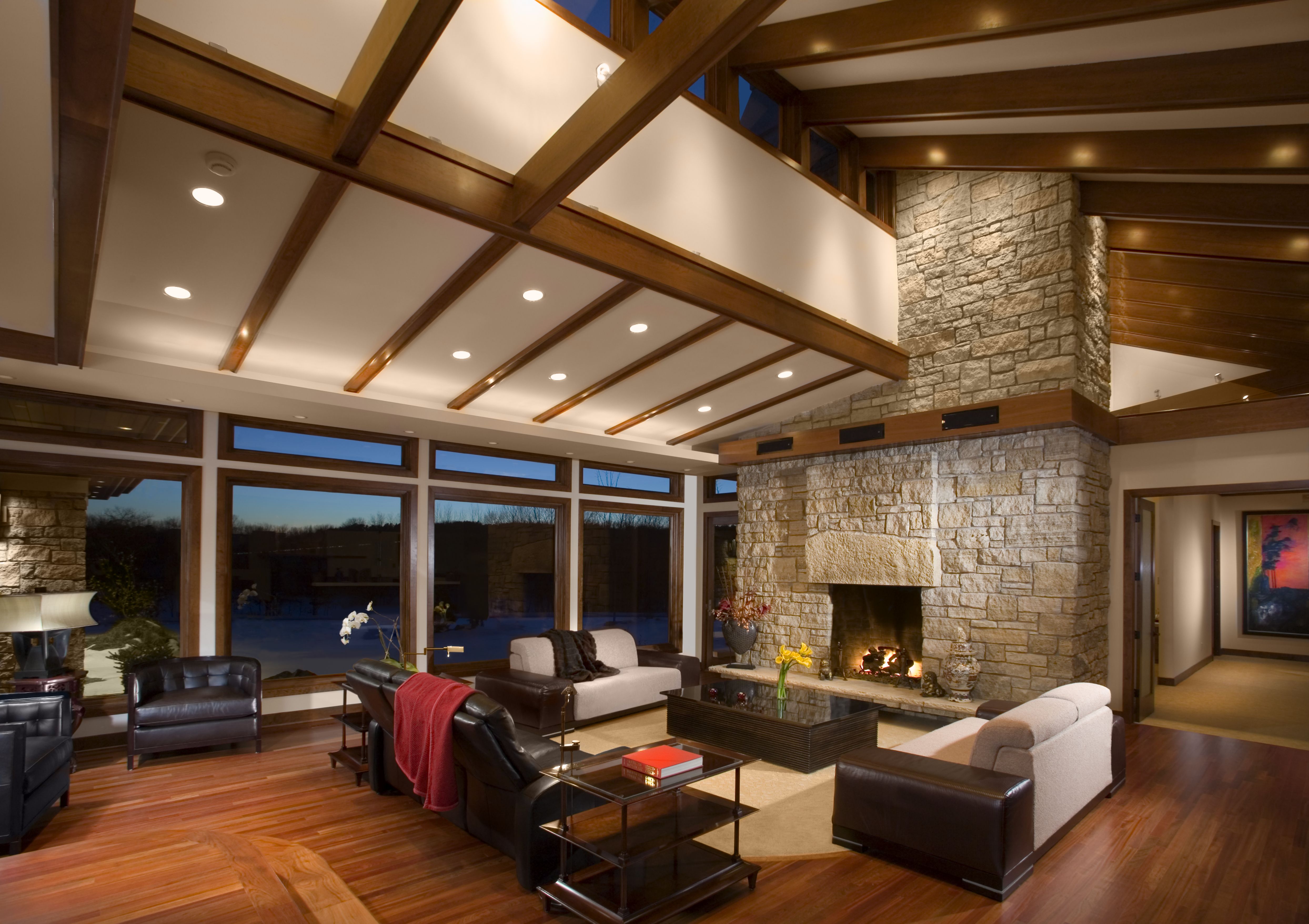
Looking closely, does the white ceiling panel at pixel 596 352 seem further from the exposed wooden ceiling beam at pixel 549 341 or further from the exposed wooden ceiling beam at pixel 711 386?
the exposed wooden ceiling beam at pixel 711 386

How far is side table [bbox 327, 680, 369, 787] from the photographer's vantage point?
476 cm

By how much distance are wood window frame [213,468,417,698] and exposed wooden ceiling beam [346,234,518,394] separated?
1415mm

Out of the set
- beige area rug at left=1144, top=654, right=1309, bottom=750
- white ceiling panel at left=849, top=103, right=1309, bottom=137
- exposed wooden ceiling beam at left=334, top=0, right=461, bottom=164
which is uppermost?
white ceiling panel at left=849, top=103, right=1309, bottom=137

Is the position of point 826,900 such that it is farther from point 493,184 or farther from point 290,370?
point 290,370

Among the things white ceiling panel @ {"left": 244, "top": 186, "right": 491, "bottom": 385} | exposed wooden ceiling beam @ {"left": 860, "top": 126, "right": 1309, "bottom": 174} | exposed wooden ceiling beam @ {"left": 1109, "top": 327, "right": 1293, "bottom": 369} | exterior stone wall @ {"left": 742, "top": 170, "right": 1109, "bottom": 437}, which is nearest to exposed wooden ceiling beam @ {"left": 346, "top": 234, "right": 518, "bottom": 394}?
white ceiling panel @ {"left": 244, "top": 186, "right": 491, "bottom": 385}

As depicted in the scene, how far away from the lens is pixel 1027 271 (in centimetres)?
644

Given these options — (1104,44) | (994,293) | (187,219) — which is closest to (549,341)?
(187,219)

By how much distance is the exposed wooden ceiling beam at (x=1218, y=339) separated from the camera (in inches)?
299

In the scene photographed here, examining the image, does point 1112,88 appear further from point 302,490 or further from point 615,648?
point 302,490

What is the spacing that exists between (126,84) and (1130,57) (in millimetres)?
5229

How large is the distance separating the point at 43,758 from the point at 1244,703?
9.98 metres

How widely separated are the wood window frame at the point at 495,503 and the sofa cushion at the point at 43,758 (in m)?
2.66

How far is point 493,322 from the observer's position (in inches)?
202

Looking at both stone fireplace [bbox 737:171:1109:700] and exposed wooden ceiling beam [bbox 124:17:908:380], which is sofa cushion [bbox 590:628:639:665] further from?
exposed wooden ceiling beam [bbox 124:17:908:380]
